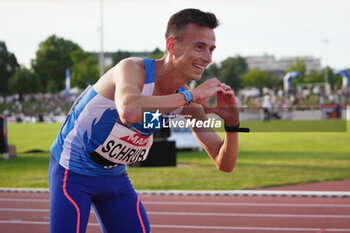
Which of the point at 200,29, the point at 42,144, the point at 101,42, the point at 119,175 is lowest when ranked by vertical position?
the point at 42,144

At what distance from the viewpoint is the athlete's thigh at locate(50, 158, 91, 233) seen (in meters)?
2.87

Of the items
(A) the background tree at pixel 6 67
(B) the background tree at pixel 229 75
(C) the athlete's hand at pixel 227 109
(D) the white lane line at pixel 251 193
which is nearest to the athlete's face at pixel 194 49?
(C) the athlete's hand at pixel 227 109

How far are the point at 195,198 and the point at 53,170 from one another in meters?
5.29

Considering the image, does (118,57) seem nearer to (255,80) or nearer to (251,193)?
(251,193)

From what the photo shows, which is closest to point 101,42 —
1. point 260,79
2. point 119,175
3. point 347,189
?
point 347,189

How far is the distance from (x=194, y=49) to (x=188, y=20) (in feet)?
0.52

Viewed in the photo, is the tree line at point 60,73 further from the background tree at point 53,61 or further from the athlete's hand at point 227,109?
the athlete's hand at point 227,109

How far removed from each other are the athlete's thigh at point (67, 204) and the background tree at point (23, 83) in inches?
2139

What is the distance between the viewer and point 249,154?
50.5 ft

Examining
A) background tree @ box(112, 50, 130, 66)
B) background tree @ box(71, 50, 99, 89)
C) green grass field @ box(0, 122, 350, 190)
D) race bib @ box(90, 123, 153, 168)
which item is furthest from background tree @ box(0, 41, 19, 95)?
race bib @ box(90, 123, 153, 168)

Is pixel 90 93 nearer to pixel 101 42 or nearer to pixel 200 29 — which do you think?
pixel 200 29

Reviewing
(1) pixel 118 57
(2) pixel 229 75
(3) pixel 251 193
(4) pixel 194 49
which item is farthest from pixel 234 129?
(2) pixel 229 75

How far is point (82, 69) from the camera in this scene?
69812mm

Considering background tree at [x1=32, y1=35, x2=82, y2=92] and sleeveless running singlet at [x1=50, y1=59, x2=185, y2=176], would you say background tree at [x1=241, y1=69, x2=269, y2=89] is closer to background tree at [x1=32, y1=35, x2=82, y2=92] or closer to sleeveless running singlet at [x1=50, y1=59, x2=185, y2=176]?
background tree at [x1=32, y1=35, x2=82, y2=92]
